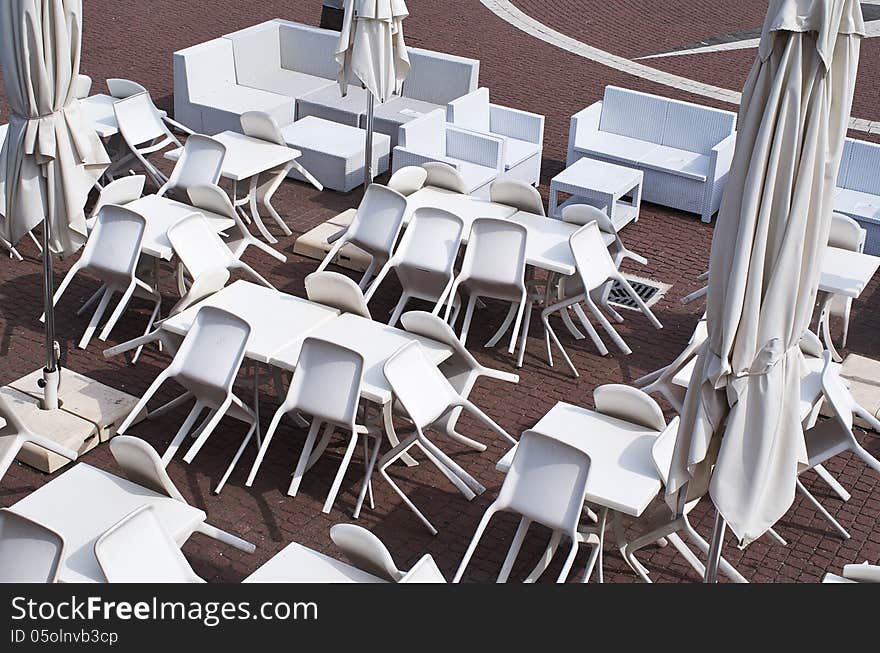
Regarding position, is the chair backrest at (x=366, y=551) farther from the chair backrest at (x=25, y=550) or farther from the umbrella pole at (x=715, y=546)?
the umbrella pole at (x=715, y=546)

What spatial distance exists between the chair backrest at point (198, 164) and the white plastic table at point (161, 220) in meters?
0.59

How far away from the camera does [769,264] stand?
17.8ft

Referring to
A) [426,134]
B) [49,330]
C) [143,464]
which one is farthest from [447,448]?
[426,134]

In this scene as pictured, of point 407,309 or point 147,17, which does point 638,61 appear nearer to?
point 147,17

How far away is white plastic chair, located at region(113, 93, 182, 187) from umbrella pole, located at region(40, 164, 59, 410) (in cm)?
362

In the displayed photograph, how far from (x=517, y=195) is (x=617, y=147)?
2762 mm

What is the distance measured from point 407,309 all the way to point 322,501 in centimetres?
266

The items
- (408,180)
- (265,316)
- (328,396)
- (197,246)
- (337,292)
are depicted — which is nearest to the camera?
(328,396)

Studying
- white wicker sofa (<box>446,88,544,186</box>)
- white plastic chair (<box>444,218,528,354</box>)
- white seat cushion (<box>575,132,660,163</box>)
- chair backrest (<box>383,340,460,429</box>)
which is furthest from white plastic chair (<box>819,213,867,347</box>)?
chair backrest (<box>383,340,460,429</box>)

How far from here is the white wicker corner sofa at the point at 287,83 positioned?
13.3m

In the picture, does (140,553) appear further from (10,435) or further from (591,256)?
(591,256)

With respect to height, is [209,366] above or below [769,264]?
below

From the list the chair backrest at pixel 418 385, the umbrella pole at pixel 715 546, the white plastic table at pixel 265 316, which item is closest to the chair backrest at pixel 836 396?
the umbrella pole at pixel 715 546

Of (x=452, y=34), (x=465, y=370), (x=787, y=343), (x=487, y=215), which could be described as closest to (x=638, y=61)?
(x=452, y=34)
